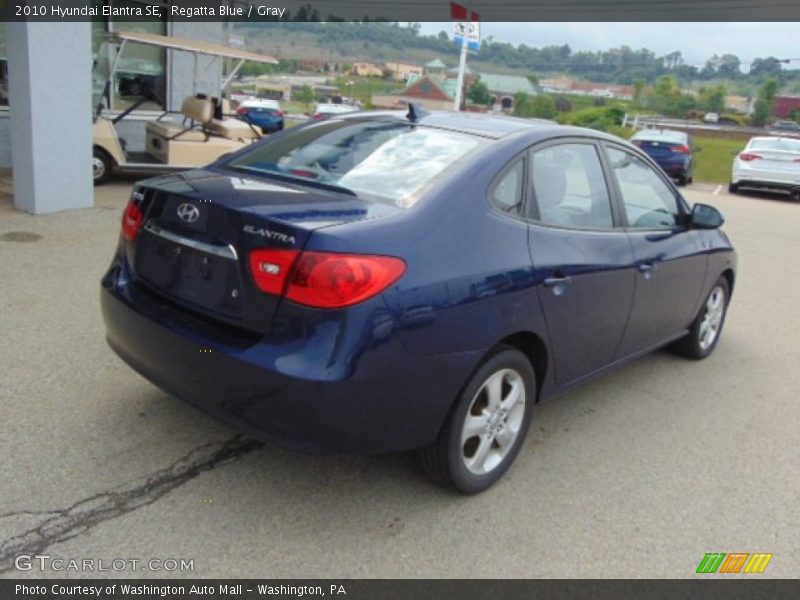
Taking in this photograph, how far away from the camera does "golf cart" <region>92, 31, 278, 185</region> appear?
9773mm

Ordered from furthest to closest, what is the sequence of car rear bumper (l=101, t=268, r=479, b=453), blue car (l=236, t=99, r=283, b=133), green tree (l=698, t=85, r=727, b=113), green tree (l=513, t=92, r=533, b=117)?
green tree (l=698, t=85, r=727, b=113) < green tree (l=513, t=92, r=533, b=117) < blue car (l=236, t=99, r=283, b=133) < car rear bumper (l=101, t=268, r=479, b=453)

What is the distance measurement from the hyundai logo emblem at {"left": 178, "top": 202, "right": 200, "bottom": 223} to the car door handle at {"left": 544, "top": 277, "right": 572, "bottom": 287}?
4.96 feet

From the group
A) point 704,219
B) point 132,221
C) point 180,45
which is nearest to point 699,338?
point 704,219

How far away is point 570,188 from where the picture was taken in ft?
12.0

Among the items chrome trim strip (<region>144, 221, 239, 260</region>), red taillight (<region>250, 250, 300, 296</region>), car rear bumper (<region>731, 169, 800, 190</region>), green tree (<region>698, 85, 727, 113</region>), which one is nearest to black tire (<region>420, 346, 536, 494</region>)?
red taillight (<region>250, 250, 300, 296</region>)

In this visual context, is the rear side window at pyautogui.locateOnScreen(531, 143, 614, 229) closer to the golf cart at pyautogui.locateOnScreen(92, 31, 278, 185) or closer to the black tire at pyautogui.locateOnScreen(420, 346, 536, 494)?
the black tire at pyautogui.locateOnScreen(420, 346, 536, 494)

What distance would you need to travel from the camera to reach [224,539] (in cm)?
272

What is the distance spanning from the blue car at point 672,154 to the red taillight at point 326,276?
17.8 m

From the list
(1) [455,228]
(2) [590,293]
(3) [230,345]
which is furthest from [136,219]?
(2) [590,293]

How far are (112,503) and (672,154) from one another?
→ 742 inches

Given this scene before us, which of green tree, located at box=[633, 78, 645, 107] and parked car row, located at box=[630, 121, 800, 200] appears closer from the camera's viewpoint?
parked car row, located at box=[630, 121, 800, 200]

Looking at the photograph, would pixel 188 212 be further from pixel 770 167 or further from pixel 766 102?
pixel 766 102

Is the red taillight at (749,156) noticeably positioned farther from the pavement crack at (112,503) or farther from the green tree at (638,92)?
the green tree at (638,92)

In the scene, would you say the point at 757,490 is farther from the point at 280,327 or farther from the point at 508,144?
the point at 280,327
